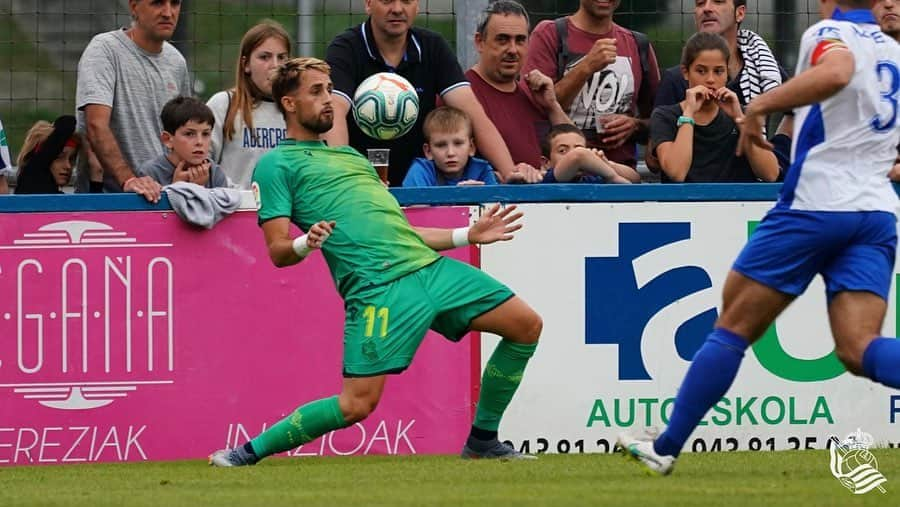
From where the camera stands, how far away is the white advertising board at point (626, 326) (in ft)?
30.7

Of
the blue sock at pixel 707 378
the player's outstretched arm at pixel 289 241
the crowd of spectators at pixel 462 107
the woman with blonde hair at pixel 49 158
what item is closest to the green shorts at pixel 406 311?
the player's outstretched arm at pixel 289 241

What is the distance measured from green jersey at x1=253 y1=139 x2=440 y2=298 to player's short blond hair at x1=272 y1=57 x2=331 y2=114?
24 cm

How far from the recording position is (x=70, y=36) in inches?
553

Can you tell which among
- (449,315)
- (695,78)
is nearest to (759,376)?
(695,78)

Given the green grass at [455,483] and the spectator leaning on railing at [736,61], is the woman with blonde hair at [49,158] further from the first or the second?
the spectator leaning on railing at [736,61]

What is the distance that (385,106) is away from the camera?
30.9 feet

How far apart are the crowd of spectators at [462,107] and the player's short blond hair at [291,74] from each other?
1.45m

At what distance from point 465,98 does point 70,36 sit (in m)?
5.32

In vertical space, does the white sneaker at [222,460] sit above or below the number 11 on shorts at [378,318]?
below

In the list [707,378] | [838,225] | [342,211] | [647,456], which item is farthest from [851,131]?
[342,211]

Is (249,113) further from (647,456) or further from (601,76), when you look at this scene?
(647,456)

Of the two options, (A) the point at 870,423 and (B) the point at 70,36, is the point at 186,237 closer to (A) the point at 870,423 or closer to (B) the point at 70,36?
(A) the point at 870,423

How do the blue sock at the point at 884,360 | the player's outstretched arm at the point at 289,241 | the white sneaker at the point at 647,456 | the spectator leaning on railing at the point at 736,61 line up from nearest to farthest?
the blue sock at the point at 884,360 < the white sneaker at the point at 647,456 < the player's outstretched arm at the point at 289,241 < the spectator leaning on railing at the point at 736,61

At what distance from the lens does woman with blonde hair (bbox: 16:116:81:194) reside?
32.4 feet
